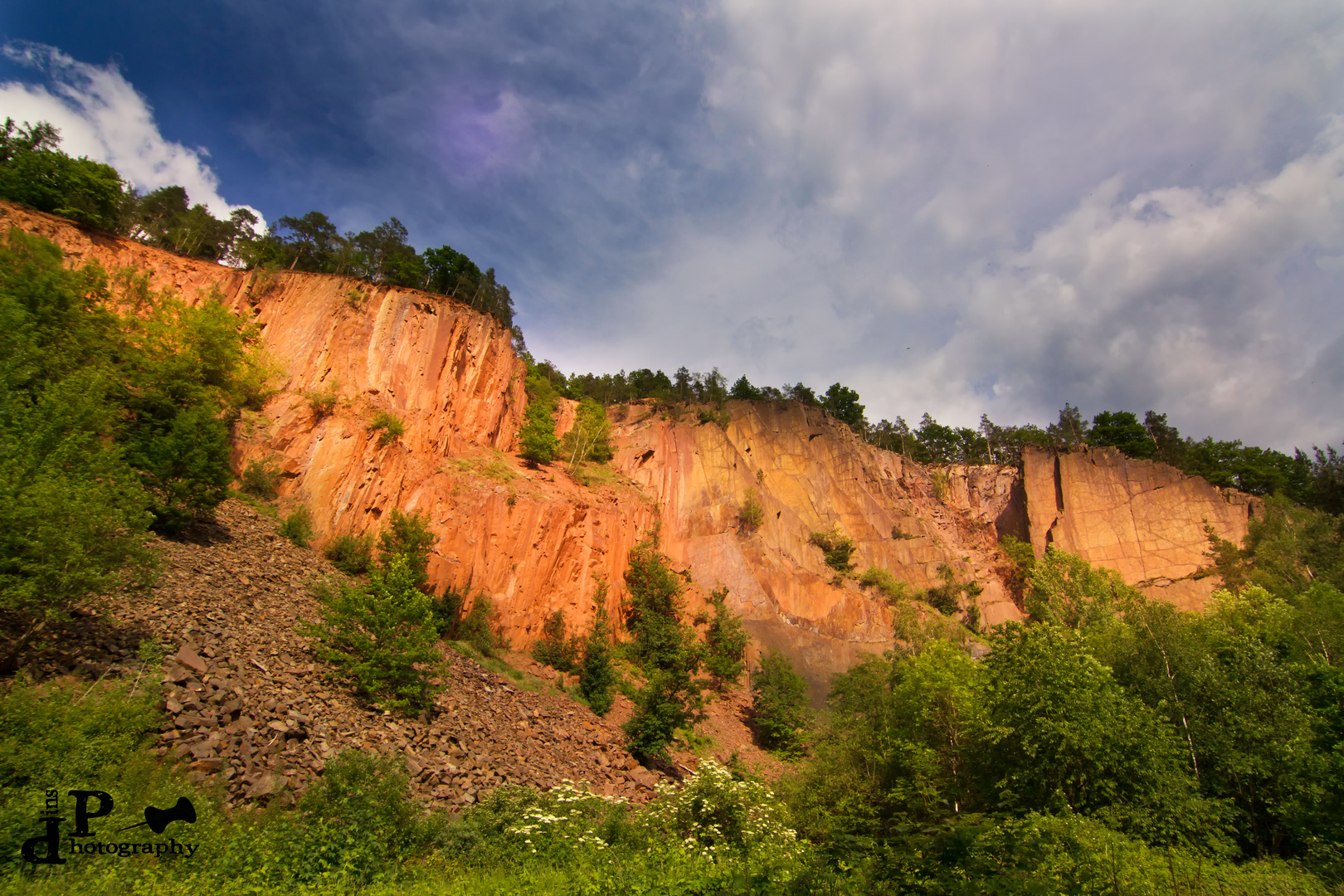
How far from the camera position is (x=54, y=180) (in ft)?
101

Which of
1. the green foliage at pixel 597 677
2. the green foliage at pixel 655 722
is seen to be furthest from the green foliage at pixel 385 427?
the green foliage at pixel 655 722

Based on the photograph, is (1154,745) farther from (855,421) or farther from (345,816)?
(855,421)

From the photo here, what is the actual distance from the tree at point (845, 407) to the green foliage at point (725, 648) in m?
39.2

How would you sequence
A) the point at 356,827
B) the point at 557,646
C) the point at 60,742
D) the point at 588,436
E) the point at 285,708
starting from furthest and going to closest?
the point at 588,436, the point at 557,646, the point at 285,708, the point at 356,827, the point at 60,742

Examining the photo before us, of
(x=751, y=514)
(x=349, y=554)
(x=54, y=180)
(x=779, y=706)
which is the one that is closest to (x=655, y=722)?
(x=779, y=706)

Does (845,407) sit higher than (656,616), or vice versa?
(845,407)

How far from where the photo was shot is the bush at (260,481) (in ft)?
80.4

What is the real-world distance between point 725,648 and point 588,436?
21.9m

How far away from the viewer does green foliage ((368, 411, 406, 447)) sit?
28516mm

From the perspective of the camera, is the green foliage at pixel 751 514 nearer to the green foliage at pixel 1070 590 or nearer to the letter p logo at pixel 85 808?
the green foliage at pixel 1070 590

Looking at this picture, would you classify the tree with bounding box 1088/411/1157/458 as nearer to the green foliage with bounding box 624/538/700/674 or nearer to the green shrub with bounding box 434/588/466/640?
the green foliage with bounding box 624/538/700/674

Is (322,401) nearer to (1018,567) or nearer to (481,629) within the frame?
(481,629)

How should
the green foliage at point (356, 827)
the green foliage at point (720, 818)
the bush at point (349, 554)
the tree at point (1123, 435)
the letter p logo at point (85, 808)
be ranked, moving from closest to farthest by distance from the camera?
the letter p logo at point (85, 808) < the green foliage at point (356, 827) < the green foliage at point (720, 818) < the bush at point (349, 554) < the tree at point (1123, 435)

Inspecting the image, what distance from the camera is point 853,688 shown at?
33.0 meters
